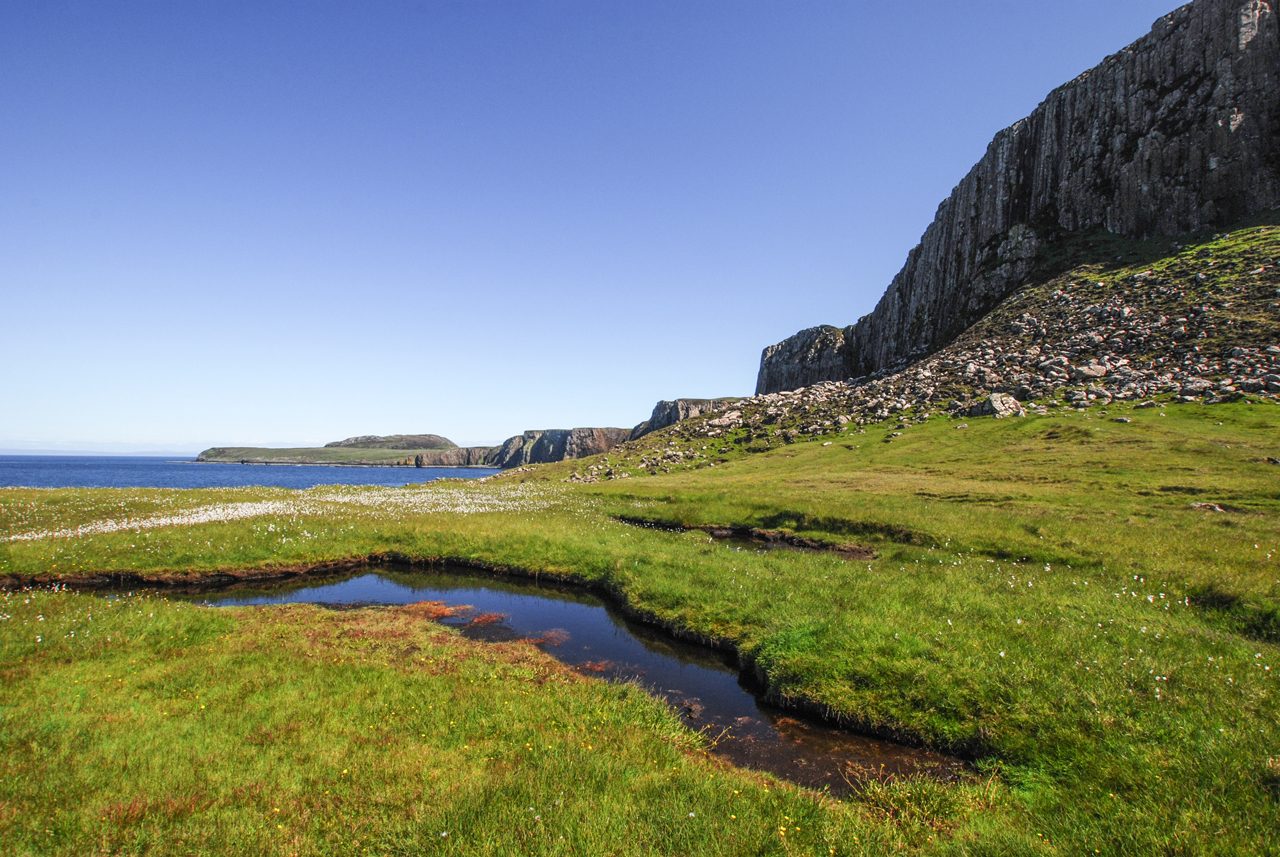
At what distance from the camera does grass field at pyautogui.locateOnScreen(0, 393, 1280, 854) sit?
7.77 meters

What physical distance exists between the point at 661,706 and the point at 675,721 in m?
0.67

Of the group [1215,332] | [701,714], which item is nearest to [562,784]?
[701,714]

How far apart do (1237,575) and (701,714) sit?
1820 cm

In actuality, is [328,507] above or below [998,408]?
below

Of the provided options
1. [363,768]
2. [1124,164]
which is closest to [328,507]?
[363,768]

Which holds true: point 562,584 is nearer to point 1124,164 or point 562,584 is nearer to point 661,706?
point 661,706

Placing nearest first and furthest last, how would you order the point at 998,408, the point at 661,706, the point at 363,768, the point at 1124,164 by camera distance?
the point at 363,768 < the point at 661,706 < the point at 998,408 < the point at 1124,164

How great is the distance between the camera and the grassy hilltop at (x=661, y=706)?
7832 millimetres

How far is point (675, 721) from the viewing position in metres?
12.6

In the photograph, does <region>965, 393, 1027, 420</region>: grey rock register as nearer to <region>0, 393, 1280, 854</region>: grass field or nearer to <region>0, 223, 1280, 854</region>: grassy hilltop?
<region>0, 223, 1280, 854</region>: grassy hilltop

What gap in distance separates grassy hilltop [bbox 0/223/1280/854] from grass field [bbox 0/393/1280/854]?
67 millimetres

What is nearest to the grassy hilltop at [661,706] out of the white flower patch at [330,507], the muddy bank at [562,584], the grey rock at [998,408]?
the muddy bank at [562,584]

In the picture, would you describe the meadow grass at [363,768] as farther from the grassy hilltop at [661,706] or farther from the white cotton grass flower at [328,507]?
the white cotton grass flower at [328,507]

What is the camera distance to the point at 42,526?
32250mm
